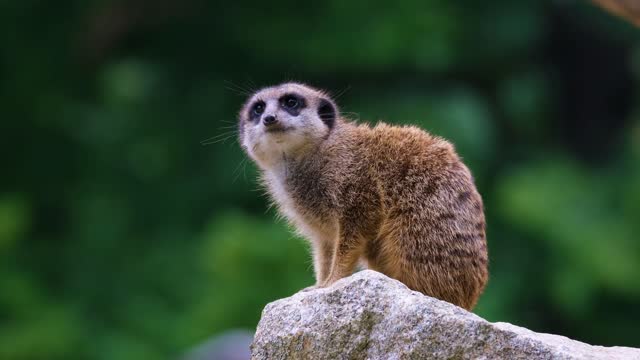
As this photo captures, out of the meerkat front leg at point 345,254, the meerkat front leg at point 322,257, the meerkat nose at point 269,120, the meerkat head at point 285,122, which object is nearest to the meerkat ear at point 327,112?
the meerkat head at point 285,122

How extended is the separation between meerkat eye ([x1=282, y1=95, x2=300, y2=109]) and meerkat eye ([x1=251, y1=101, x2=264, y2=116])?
96mm

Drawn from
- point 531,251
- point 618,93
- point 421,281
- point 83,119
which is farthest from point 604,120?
point 421,281

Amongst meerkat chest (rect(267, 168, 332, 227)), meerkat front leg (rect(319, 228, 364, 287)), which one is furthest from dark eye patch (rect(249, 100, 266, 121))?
meerkat front leg (rect(319, 228, 364, 287))

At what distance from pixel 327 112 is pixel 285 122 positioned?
25 centimetres

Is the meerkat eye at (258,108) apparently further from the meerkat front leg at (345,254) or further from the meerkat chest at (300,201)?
the meerkat front leg at (345,254)

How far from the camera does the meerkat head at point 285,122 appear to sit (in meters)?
5.85

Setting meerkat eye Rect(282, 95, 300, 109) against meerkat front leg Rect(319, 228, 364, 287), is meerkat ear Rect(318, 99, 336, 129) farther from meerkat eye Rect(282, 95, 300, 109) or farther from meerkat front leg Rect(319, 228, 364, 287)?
meerkat front leg Rect(319, 228, 364, 287)

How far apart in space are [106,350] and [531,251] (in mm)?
3882

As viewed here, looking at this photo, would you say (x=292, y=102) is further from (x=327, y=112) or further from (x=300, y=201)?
(x=300, y=201)

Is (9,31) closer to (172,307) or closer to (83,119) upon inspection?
(83,119)

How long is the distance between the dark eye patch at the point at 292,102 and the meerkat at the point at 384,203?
88 millimetres

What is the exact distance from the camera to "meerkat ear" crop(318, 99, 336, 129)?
595cm

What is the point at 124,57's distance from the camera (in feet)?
47.5

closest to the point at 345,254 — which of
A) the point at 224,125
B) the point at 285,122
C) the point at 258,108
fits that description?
the point at 285,122
